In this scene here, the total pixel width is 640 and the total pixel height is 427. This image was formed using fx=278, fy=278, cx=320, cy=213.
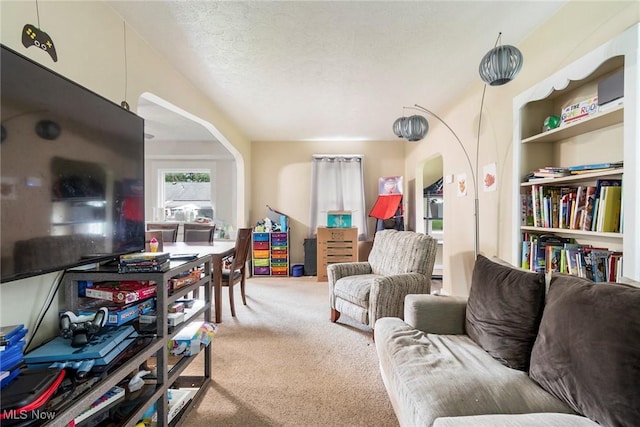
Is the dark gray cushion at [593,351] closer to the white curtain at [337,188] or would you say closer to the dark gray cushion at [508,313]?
the dark gray cushion at [508,313]

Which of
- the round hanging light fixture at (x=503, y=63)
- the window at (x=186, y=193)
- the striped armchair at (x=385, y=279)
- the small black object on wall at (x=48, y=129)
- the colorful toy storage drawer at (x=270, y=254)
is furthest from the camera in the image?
the window at (x=186, y=193)

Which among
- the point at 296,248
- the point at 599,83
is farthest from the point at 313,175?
the point at 599,83

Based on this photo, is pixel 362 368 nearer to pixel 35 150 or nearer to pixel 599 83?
pixel 35 150

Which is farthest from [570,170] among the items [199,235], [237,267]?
[199,235]

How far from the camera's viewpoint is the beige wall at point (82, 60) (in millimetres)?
1130

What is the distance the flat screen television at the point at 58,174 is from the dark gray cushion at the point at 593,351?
192 cm

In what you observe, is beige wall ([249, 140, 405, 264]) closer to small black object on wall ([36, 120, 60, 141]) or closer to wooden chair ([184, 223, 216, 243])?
wooden chair ([184, 223, 216, 243])

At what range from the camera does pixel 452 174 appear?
130 inches

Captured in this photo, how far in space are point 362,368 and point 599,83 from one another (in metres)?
2.24

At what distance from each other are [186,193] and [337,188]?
277cm

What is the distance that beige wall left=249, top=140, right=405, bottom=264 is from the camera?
5.13 m

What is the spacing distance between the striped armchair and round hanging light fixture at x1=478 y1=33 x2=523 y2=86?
4.49 feet

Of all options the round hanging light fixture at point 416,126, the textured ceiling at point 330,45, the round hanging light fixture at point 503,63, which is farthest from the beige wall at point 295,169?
the round hanging light fixture at point 503,63

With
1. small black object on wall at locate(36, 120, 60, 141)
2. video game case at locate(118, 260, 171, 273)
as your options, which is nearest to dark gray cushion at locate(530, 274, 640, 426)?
video game case at locate(118, 260, 171, 273)
